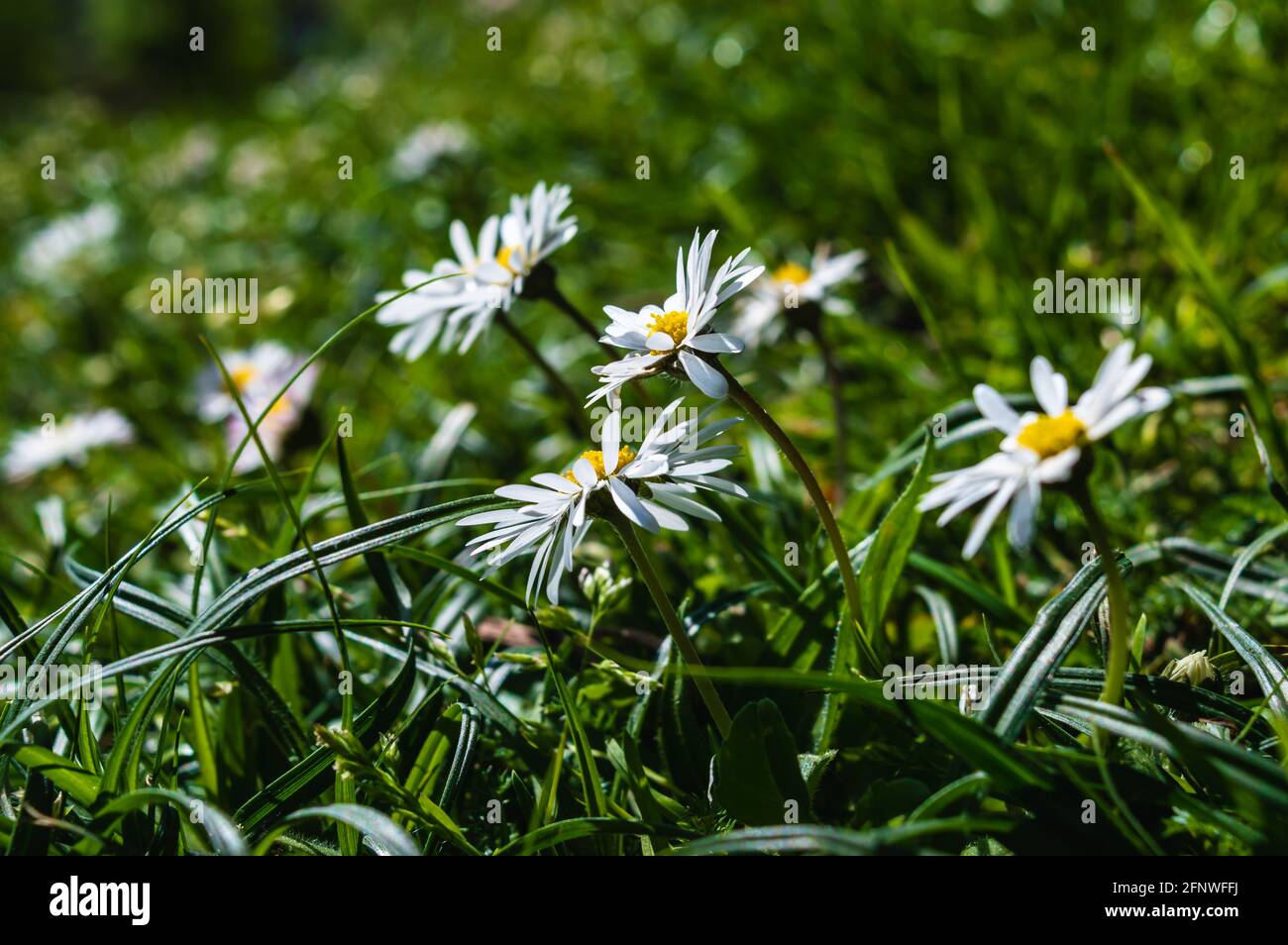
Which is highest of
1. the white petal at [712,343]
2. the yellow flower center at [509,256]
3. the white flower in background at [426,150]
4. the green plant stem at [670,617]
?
the white flower in background at [426,150]

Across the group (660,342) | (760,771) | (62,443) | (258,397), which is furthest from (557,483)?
(62,443)

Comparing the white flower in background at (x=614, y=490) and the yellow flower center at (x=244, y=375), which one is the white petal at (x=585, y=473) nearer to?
the white flower in background at (x=614, y=490)

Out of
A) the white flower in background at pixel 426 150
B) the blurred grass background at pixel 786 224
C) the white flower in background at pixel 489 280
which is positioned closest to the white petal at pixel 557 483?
the white flower in background at pixel 489 280

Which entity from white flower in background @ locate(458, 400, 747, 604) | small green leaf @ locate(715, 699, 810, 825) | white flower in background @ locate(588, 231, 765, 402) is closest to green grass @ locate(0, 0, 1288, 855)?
small green leaf @ locate(715, 699, 810, 825)

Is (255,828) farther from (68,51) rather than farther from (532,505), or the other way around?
(68,51)

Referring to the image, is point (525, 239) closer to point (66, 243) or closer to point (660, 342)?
point (660, 342)
